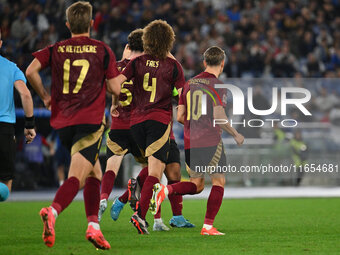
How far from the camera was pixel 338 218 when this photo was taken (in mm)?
9898

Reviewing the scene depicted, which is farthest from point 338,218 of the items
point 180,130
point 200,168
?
point 180,130

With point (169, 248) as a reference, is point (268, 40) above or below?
above

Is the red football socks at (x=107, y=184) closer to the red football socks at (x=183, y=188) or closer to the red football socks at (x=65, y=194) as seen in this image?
the red football socks at (x=183, y=188)

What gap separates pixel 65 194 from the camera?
5.86 meters

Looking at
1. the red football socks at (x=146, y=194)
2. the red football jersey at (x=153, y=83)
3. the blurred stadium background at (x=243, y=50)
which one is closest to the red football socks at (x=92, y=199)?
the red football socks at (x=146, y=194)

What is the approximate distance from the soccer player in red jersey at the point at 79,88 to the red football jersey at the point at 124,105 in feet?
8.58

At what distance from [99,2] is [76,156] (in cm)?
1698

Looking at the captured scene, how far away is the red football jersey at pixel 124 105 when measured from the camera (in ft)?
28.8

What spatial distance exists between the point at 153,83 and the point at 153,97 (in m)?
0.16

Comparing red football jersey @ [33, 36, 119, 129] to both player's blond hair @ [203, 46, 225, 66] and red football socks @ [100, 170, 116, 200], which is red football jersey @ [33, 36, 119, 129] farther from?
red football socks @ [100, 170, 116, 200]

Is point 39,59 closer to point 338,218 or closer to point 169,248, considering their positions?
point 169,248

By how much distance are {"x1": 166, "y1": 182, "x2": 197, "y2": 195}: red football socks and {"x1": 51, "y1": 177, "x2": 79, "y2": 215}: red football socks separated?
6.55 ft

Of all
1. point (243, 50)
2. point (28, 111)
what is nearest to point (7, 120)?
point (28, 111)

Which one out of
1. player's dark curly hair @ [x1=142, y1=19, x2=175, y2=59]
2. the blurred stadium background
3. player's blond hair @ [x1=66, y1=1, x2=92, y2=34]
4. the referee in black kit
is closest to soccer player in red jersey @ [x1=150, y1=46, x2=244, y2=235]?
player's dark curly hair @ [x1=142, y1=19, x2=175, y2=59]
